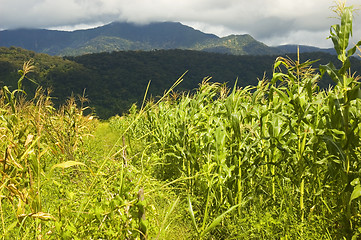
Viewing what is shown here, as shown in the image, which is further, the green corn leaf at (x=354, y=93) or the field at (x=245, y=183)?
the green corn leaf at (x=354, y=93)

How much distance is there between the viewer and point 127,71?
97.7m

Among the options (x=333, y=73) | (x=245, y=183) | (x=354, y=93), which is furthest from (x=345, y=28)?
(x=245, y=183)

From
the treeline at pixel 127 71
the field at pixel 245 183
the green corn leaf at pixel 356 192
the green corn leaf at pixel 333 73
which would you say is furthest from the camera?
the treeline at pixel 127 71

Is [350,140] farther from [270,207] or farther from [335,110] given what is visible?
[270,207]

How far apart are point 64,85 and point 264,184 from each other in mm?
75474

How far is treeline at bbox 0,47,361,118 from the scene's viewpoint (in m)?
Result: 71.6

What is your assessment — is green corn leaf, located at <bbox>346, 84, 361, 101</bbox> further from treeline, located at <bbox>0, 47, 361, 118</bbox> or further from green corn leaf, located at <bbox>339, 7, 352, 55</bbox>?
treeline, located at <bbox>0, 47, 361, 118</bbox>

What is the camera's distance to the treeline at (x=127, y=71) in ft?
235

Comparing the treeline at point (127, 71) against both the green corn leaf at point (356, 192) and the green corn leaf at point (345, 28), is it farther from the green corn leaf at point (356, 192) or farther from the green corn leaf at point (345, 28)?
the green corn leaf at point (356, 192)

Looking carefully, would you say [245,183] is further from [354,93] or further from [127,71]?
[127,71]

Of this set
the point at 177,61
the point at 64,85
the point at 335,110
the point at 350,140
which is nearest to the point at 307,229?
the point at 350,140

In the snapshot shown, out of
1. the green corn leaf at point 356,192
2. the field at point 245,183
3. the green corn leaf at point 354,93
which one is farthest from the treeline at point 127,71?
the green corn leaf at point 356,192

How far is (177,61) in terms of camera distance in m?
112

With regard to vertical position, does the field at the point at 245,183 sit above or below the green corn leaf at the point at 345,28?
below
